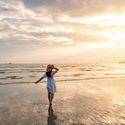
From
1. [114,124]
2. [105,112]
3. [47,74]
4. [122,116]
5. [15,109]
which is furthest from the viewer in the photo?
[47,74]

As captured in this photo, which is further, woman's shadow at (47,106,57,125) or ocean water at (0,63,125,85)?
ocean water at (0,63,125,85)

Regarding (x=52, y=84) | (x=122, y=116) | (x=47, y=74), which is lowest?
(x=122, y=116)

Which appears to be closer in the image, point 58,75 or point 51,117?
point 51,117

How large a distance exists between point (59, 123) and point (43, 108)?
7.05 feet

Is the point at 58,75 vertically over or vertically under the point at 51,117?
under

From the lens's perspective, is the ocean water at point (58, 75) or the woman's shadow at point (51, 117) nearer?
the woman's shadow at point (51, 117)

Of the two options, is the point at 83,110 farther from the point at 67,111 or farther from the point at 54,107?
the point at 54,107

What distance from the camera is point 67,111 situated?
679 cm

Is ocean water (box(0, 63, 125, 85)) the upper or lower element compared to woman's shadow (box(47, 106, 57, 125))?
lower

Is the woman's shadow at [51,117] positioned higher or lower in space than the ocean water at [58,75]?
higher

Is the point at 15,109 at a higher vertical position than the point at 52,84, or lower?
lower

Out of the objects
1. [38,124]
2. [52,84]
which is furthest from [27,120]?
[52,84]

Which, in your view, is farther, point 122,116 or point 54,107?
point 54,107

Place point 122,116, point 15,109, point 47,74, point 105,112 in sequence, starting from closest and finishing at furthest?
point 122,116, point 105,112, point 15,109, point 47,74
